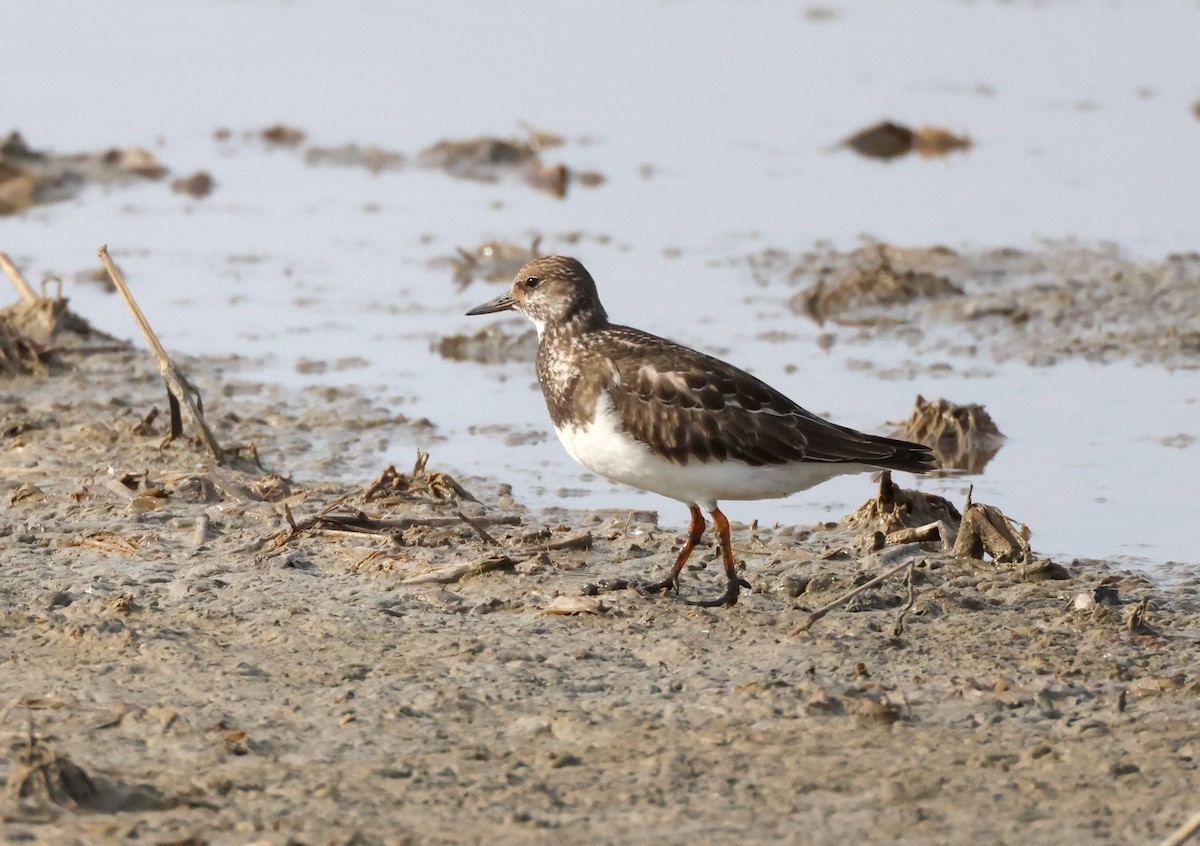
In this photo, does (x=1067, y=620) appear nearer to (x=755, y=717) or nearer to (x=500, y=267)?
(x=755, y=717)

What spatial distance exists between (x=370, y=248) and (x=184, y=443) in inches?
183

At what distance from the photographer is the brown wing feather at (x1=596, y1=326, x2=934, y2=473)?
5.96 metres

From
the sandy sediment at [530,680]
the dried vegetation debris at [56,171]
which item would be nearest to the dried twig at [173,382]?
→ the sandy sediment at [530,680]

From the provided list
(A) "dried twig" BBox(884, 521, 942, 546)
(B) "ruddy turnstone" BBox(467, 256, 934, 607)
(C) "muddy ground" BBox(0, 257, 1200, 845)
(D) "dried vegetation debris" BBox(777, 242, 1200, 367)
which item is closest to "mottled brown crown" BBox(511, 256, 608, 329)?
(B) "ruddy turnstone" BBox(467, 256, 934, 607)

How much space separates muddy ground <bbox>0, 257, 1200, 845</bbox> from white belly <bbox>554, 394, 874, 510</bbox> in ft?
1.21

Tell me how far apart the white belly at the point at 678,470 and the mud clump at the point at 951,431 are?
7.74 ft

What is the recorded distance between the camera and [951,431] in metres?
8.46

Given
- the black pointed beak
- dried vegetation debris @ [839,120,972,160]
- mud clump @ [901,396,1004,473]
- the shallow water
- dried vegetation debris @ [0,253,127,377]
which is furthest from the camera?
→ dried vegetation debris @ [839,120,972,160]

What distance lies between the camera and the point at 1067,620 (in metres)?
5.90

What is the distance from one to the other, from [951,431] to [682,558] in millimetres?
2710

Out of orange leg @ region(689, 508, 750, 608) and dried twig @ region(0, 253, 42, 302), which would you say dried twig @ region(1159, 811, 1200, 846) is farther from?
→ dried twig @ region(0, 253, 42, 302)

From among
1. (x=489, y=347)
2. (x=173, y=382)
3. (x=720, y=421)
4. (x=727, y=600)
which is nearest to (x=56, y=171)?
(x=489, y=347)

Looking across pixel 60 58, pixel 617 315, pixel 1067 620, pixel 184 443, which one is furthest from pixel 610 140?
pixel 1067 620

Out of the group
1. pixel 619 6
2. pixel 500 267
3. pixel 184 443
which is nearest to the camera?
pixel 184 443
